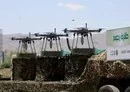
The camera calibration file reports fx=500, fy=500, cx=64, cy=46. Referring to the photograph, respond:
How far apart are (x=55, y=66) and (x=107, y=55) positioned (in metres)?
7.31

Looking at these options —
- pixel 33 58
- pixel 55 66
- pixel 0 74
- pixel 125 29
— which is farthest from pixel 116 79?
pixel 0 74

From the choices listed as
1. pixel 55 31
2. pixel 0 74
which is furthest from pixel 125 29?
pixel 0 74

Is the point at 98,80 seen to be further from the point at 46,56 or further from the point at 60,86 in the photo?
the point at 46,56

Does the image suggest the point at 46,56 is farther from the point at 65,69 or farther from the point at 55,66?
the point at 65,69

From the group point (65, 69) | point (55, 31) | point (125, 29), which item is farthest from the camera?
point (55, 31)

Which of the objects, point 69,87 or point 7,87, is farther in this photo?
point 7,87

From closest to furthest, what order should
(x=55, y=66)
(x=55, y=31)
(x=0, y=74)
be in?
(x=55, y=66) < (x=55, y=31) < (x=0, y=74)

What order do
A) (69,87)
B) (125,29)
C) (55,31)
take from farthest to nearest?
(55,31) < (69,87) < (125,29)

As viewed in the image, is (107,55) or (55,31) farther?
(55,31)

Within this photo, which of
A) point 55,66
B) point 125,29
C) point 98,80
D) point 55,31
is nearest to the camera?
point 125,29

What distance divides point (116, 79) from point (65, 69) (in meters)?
5.40

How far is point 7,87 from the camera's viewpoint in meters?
28.6

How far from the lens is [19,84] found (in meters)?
27.6

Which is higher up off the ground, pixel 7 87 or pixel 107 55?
pixel 107 55
